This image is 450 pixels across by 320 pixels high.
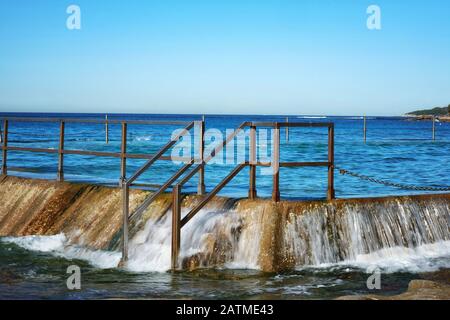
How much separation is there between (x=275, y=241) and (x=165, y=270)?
5.57 feet

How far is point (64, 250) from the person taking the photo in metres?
12.1

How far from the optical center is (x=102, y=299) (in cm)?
835

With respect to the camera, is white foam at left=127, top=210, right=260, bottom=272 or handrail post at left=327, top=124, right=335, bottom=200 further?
handrail post at left=327, top=124, right=335, bottom=200

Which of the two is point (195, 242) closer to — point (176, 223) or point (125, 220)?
point (176, 223)

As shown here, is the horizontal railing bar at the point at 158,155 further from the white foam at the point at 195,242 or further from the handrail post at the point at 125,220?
the white foam at the point at 195,242

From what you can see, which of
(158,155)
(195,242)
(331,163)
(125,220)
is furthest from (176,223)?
(331,163)

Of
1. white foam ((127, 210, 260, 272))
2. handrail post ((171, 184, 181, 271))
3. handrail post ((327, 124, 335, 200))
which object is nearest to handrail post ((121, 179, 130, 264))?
white foam ((127, 210, 260, 272))

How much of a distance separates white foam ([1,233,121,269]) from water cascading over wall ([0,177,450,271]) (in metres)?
0.20

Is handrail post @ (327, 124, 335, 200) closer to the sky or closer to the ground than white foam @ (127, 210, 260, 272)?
closer to the sky

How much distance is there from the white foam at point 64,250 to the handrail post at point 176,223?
3.50ft

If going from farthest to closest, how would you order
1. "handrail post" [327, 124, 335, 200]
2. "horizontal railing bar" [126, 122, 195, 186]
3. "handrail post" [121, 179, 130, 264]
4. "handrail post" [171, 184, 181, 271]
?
"handrail post" [327, 124, 335, 200]
"handrail post" [121, 179, 130, 264]
"horizontal railing bar" [126, 122, 195, 186]
"handrail post" [171, 184, 181, 271]

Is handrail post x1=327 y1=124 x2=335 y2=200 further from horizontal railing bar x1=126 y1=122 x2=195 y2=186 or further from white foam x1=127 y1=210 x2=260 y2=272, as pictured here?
horizontal railing bar x1=126 y1=122 x2=195 y2=186

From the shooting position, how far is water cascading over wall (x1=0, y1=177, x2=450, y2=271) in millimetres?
10453
